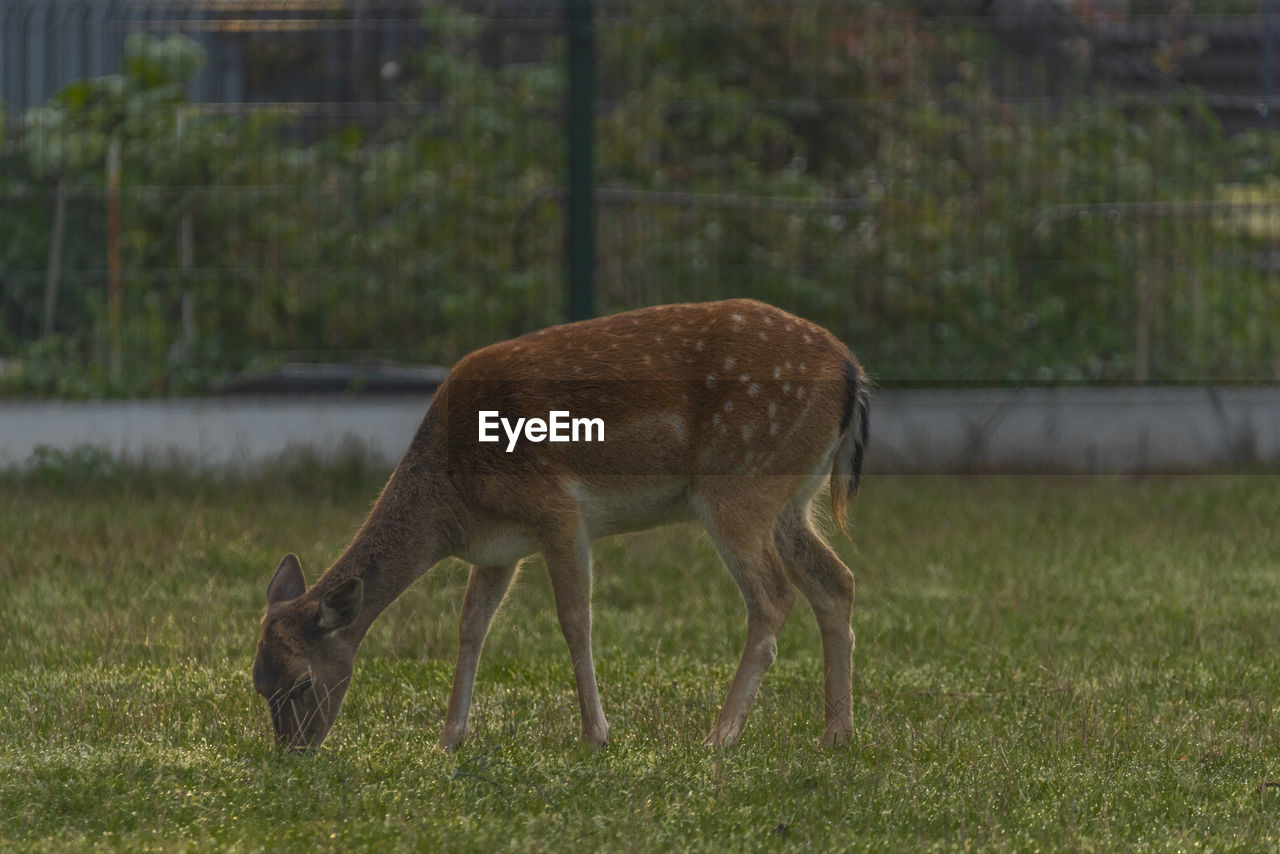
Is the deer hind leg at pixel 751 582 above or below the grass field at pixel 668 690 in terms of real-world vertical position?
above

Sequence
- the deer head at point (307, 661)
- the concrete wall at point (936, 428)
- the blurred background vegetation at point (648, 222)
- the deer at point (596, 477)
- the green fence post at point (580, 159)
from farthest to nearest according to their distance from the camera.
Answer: the blurred background vegetation at point (648, 222)
the concrete wall at point (936, 428)
the green fence post at point (580, 159)
the deer at point (596, 477)
the deer head at point (307, 661)

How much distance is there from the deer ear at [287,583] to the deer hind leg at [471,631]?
55 cm

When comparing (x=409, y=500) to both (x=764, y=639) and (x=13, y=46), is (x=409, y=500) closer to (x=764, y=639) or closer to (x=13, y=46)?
(x=764, y=639)

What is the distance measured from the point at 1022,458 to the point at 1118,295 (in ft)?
3.94

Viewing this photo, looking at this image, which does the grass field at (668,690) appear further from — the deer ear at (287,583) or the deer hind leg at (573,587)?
the deer ear at (287,583)

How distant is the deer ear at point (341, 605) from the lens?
18.3 ft

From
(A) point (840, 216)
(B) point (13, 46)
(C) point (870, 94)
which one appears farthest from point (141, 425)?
(C) point (870, 94)

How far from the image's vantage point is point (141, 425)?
10953 mm

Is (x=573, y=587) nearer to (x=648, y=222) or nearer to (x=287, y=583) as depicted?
(x=287, y=583)

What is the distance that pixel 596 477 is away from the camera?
583 cm

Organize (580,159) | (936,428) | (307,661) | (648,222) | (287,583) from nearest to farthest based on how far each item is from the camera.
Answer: (307,661) < (287,583) < (580,159) < (936,428) < (648,222)

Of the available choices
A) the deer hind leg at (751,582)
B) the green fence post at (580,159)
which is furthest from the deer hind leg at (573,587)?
the green fence post at (580,159)
